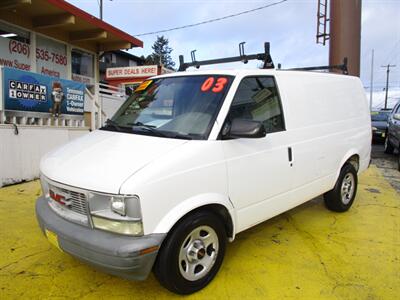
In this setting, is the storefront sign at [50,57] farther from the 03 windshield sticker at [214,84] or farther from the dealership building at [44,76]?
the 03 windshield sticker at [214,84]

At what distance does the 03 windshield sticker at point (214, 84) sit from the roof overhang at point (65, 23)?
749 cm

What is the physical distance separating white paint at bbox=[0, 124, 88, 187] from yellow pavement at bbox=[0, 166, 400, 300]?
1.75m

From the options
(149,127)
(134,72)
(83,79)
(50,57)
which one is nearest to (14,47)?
(50,57)

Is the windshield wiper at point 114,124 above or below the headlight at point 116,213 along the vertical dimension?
above

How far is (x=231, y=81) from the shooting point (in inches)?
135

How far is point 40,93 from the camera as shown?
752cm

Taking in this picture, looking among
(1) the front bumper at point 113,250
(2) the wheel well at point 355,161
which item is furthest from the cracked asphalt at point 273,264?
(2) the wheel well at point 355,161

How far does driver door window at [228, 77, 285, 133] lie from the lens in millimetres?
3443

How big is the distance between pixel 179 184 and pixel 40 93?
590cm

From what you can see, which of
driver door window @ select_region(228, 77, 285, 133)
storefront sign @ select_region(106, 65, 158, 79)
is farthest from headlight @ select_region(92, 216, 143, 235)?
storefront sign @ select_region(106, 65, 158, 79)

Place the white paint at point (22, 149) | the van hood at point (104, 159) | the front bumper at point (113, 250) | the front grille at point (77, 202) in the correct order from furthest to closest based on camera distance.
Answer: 1. the white paint at point (22, 149)
2. the front grille at point (77, 202)
3. the van hood at point (104, 159)
4. the front bumper at point (113, 250)

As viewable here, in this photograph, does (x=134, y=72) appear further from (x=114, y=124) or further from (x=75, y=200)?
(x=75, y=200)

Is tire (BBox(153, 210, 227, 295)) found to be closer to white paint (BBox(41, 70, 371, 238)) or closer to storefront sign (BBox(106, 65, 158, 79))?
white paint (BBox(41, 70, 371, 238))

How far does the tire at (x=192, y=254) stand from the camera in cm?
275
